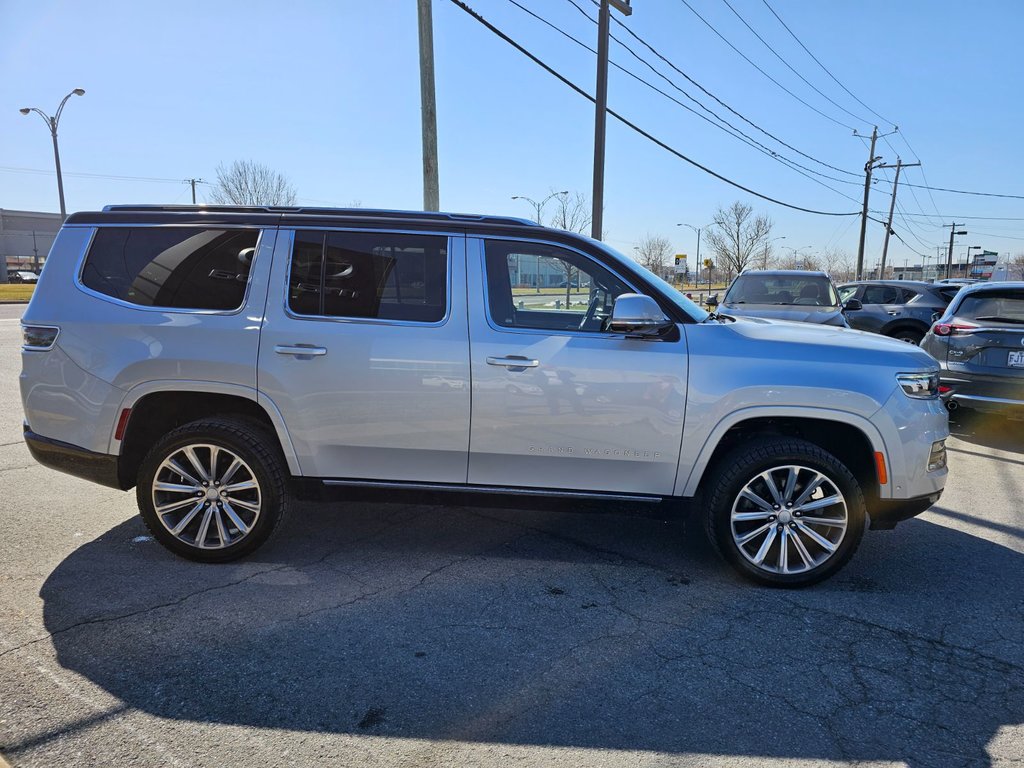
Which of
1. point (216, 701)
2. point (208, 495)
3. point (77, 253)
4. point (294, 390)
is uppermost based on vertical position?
point (77, 253)

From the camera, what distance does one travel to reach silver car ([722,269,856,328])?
10.1 m

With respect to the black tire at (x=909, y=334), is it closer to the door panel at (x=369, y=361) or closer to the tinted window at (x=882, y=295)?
the tinted window at (x=882, y=295)

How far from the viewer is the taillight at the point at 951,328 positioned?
23.5ft

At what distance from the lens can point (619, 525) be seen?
4.75m

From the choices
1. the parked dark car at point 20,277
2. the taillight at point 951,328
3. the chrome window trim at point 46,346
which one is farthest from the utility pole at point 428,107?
the parked dark car at point 20,277

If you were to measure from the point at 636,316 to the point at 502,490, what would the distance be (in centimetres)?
123

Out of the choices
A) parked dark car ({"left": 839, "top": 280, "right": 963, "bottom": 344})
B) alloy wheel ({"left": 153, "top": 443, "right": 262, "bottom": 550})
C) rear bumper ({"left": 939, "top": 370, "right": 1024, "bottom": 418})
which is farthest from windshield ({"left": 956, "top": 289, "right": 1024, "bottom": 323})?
alloy wheel ({"left": 153, "top": 443, "right": 262, "bottom": 550})

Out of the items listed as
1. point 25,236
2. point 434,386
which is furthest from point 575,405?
point 25,236

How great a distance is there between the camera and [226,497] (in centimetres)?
391

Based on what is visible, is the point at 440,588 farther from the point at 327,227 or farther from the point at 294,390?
the point at 327,227

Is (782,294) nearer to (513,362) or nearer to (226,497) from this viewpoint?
(513,362)

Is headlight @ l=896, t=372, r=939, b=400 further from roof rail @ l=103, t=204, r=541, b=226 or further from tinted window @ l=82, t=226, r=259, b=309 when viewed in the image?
tinted window @ l=82, t=226, r=259, b=309

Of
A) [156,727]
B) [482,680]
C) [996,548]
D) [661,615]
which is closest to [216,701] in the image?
[156,727]

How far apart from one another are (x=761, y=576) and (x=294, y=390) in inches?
111
